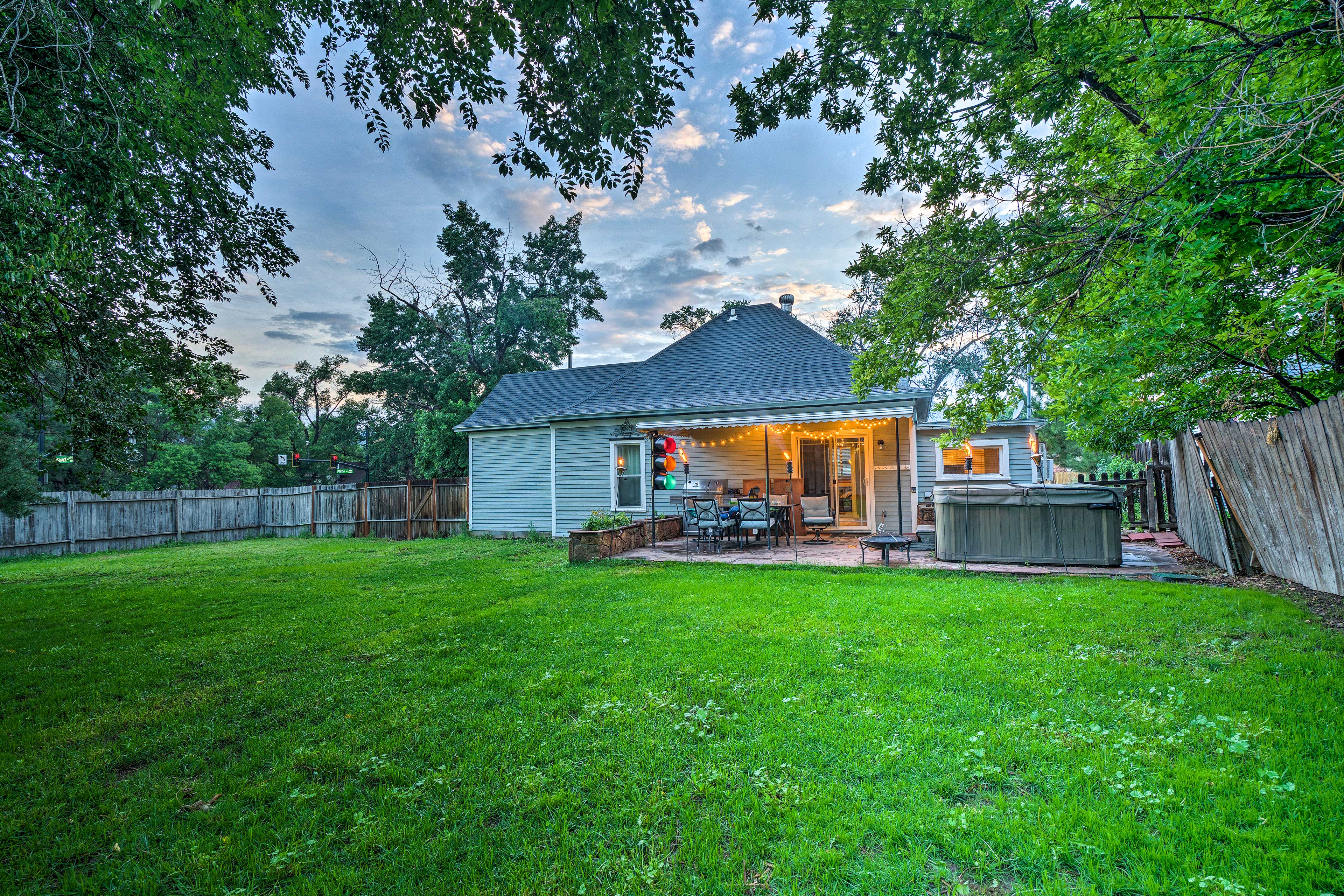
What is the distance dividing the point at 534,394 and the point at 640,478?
215 inches

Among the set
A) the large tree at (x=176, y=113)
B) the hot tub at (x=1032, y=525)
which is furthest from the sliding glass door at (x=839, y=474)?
the large tree at (x=176, y=113)

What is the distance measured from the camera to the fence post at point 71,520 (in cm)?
1307

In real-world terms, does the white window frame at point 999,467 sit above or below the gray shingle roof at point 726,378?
below

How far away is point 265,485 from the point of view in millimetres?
30250

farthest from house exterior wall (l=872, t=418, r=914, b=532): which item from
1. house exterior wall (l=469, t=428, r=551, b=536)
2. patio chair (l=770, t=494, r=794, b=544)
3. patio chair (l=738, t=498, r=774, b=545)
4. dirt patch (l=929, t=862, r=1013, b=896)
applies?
dirt patch (l=929, t=862, r=1013, b=896)

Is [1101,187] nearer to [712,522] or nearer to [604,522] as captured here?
[712,522]

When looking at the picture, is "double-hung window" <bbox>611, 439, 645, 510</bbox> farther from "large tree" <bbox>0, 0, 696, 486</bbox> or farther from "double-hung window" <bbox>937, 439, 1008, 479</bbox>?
"large tree" <bbox>0, 0, 696, 486</bbox>

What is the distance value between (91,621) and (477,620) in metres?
4.62

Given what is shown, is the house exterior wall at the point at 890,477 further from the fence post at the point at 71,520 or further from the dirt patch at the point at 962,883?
the fence post at the point at 71,520

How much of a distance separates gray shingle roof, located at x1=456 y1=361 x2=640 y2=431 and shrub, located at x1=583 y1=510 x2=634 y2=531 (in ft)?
13.3

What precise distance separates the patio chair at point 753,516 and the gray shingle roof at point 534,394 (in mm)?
6061

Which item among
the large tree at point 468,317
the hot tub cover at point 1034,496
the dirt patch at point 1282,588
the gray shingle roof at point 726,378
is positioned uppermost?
the large tree at point 468,317

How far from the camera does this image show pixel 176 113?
4.38 m

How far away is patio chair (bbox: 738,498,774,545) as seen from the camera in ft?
33.8
